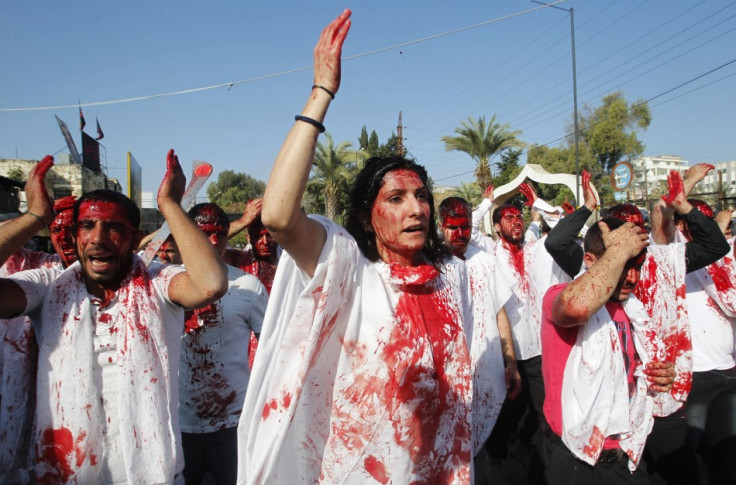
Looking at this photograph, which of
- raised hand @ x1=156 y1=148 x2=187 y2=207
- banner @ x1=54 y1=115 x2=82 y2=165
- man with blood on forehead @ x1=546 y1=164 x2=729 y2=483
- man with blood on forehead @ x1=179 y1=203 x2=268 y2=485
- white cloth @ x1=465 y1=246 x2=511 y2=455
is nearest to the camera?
raised hand @ x1=156 y1=148 x2=187 y2=207

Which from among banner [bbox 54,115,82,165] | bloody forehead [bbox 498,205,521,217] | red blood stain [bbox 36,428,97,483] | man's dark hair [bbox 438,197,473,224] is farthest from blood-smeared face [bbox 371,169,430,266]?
banner [bbox 54,115,82,165]

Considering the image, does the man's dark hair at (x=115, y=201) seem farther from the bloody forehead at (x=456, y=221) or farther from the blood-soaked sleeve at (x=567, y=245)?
the blood-soaked sleeve at (x=567, y=245)

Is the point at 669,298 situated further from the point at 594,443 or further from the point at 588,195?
the point at 594,443

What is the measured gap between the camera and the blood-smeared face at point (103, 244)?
2.39 m

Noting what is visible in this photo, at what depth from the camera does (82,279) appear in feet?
8.00

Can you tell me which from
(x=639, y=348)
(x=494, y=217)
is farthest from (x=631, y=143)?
(x=639, y=348)

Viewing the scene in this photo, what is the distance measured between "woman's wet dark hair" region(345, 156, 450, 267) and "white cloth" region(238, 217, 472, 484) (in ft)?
0.50

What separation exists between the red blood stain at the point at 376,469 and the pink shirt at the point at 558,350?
1.26 metres

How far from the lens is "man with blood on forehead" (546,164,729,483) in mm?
3484

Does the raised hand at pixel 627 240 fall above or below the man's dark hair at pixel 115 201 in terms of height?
Answer: below

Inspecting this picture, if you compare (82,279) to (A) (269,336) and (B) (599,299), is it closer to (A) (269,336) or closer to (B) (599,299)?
(A) (269,336)

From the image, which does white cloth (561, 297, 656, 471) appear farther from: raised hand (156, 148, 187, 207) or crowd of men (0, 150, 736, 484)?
raised hand (156, 148, 187, 207)

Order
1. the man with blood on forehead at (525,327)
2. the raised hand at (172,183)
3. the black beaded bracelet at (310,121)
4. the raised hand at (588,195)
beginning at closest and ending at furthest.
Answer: the black beaded bracelet at (310,121)
the raised hand at (172,183)
the raised hand at (588,195)
the man with blood on forehead at (525,327)

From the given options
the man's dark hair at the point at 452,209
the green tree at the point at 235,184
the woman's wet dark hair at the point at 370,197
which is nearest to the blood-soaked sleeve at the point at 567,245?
the man's dark hair at the point at 452,209
